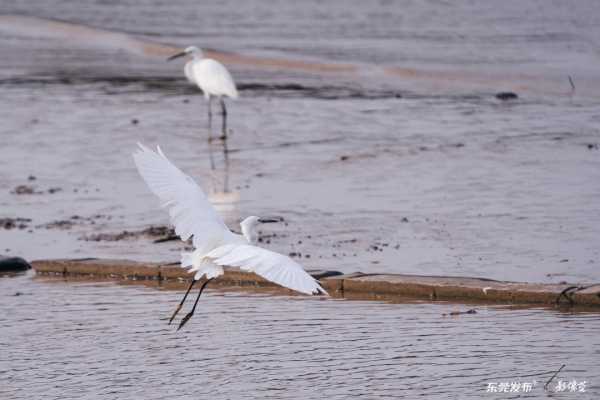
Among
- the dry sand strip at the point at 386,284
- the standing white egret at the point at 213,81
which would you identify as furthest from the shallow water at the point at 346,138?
the dry sand strip at the point at 386,284

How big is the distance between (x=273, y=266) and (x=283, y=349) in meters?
1.14

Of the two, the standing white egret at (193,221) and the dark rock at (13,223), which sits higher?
the dark rock at (13,223)

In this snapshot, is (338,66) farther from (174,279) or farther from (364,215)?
(174,279)

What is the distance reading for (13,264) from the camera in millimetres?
11727

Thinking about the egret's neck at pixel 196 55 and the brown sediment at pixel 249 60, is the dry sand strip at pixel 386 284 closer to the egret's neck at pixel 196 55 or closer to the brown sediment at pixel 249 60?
the egret's neck at pixel 196 55

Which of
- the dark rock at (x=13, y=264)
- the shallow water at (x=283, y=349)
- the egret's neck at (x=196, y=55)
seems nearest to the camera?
the shallow water at (x=283, y=349)

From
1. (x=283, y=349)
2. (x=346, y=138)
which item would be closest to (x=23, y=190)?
(x=346, y=138)

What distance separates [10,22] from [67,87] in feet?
35.4

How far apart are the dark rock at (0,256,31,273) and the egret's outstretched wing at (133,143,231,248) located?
2.97m

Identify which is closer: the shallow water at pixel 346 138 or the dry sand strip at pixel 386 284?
the dry sand strip at pixel 386 284

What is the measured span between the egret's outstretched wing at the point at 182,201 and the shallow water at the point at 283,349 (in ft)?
2.28

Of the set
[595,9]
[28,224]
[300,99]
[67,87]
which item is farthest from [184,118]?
[595,9]

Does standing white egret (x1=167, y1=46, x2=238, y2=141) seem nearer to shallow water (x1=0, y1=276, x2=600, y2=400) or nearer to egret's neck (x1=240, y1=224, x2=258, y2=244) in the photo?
shallow water (x1=0, y1=276, x2=600, y2=400)

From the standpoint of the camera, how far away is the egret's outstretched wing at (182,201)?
8844 millimetres
